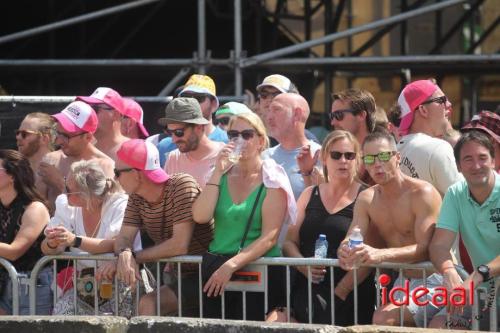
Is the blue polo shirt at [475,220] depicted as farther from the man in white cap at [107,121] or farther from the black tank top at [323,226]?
the man in white cap at [107,121]

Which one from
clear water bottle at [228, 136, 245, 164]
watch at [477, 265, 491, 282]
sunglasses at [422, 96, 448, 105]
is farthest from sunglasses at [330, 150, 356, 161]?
watch at [477, 265, 491, 282]

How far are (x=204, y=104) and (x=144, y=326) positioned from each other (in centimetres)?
251

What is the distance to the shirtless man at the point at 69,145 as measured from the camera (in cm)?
769

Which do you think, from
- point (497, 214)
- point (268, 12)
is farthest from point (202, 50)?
point (497, 214)

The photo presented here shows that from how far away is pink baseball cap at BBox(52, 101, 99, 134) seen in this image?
767 cm

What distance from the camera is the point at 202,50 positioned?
10594mm

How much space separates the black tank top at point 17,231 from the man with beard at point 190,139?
3.23ft

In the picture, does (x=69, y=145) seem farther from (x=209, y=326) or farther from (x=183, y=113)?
(x=209, y=326)

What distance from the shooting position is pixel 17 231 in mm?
7137

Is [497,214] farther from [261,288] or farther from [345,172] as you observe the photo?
[261,288]

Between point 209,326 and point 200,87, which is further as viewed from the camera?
point 200,87

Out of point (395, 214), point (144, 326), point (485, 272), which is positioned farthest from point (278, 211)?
point (485, 272)

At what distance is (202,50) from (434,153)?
421 cm

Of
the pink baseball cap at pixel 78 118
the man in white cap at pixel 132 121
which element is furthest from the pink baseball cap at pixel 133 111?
the pink baseball cap at pixel 78 118
